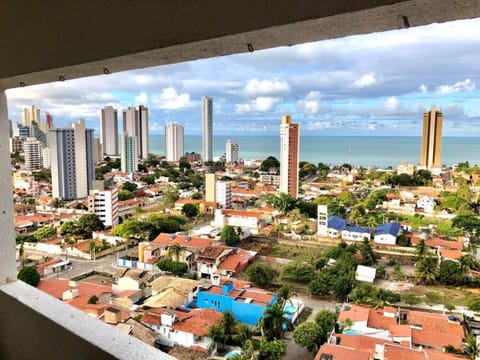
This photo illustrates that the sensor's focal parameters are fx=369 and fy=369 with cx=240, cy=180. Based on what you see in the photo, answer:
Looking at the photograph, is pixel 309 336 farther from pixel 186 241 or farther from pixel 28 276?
pixel 186 241

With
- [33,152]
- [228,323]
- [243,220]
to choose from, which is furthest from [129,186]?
[228,323]

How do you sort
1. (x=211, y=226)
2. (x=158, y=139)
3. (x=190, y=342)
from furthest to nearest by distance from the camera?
(x=158, y=139), (x=211, y=226), (x=190, y=342)

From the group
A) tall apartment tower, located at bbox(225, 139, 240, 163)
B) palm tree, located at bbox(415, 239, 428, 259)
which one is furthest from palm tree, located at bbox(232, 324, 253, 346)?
tall apartment tower, located at bbox(225, 139, 240, 163)

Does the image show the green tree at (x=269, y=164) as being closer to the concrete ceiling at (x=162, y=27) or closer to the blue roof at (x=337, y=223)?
the blue roof at (x=337, y=223)

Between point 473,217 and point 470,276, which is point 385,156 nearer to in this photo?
point 473,217

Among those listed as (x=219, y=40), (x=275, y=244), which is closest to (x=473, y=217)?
(x=275, y=244)

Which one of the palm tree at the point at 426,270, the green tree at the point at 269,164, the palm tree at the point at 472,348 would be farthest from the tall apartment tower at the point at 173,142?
the palm tree at the point at 472,348
